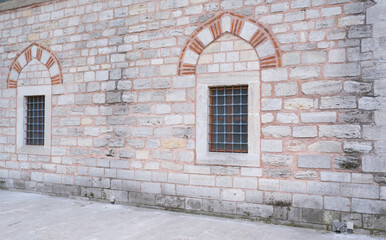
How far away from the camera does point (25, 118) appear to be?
6465 millimetres

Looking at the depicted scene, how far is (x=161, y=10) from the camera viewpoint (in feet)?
16.9

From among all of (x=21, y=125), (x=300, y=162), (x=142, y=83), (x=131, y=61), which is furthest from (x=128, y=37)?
(x=300, y=162)

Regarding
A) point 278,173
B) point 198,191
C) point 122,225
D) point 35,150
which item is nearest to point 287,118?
point 278,173

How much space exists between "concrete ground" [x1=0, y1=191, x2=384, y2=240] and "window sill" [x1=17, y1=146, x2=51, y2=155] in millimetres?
1157

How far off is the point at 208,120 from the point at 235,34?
4.40 ft

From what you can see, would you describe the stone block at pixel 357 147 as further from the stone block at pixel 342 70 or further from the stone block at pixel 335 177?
the stone block at pixel 342 70

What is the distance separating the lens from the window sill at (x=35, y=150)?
6.09 m

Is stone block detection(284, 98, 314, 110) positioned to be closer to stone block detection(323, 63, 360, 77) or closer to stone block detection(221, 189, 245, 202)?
stone block detection(323, 63, 360, 77)

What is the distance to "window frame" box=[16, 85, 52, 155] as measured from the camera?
609cm

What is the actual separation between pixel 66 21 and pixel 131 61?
1.74 metres

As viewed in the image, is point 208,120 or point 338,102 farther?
point 208,120

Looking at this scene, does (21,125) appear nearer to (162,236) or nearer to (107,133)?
(107,133)

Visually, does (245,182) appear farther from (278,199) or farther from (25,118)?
(25,118)

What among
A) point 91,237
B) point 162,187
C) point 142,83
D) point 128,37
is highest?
point 128,37
